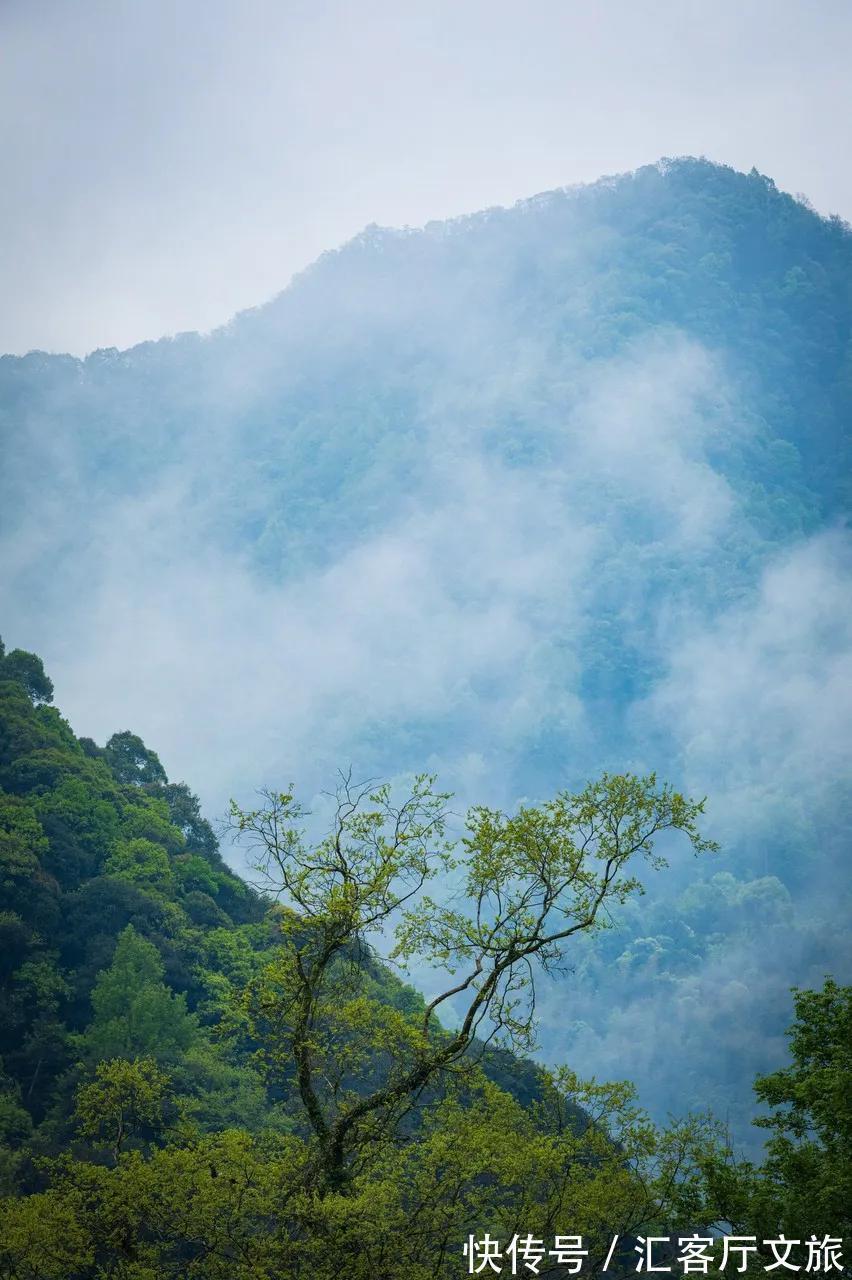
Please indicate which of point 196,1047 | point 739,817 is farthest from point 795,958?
point 196,1047

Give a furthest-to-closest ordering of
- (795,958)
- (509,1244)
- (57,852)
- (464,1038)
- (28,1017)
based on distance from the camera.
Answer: (795,958)
(57,852)
(28,1017)
(509,1244)
(464,1038)

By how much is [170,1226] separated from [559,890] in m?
7.40

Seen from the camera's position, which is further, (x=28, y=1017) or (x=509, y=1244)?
(x=28, y=1017)

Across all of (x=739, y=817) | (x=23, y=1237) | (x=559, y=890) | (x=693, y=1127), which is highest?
(x=739, y=817)

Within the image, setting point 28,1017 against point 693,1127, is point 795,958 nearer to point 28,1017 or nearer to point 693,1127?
point 28,1017

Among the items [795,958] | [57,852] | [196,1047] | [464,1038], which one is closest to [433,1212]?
[464,1038]

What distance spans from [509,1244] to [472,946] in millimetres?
4444

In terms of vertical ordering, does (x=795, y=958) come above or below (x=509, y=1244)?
above

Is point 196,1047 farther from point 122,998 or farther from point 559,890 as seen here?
point 559,890

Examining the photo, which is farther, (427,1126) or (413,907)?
(427,1126)

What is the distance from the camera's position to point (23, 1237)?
1509cm

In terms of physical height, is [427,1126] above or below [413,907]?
below

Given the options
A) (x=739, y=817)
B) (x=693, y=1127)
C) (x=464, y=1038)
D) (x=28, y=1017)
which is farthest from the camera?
(x=739, y=817)

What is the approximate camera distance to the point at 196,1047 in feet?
127
